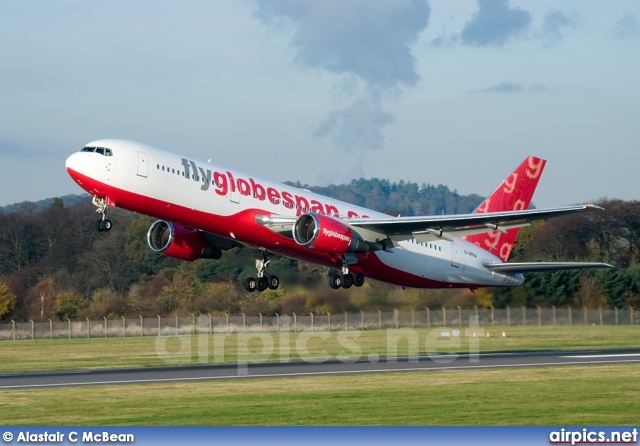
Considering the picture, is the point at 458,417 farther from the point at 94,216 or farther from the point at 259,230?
the point at 94,216

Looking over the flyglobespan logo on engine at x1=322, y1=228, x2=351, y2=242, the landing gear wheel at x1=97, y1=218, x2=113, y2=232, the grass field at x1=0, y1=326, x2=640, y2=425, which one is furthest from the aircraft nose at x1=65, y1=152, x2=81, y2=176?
the flyglobespan logo on engine at x1=322, y1=228, x2=351, y2=242

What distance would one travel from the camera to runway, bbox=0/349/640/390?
34.6 meters

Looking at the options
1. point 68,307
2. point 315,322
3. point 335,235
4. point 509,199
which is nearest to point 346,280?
point 335,235

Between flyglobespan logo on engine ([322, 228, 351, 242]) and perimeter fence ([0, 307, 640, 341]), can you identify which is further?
perimeter fence ([0, 307, 640, 341])

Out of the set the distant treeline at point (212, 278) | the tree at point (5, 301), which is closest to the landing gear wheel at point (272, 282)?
the distant treeline at point (212, 278)

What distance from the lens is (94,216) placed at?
346 ft

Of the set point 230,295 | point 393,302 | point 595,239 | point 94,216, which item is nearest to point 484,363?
point 393,302

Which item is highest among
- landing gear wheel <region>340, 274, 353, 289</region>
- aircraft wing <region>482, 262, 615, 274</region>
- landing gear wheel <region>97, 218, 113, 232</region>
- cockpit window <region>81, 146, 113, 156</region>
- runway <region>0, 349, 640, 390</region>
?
cockpit window <region>81, 146, 113, 156</region>

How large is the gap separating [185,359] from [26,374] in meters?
8.16

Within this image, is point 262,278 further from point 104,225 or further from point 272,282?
point 104,225

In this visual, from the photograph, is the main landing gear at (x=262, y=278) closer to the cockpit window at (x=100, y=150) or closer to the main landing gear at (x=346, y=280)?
the main landing gear at (x=346, y=280)

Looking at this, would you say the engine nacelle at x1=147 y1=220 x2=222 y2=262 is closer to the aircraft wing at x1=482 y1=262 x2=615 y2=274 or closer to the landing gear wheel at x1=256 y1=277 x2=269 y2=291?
the landing gear wheel at x1=256 y1=277 x2=269 y2=291

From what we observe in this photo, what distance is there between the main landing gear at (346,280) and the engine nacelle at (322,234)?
280 centimetres

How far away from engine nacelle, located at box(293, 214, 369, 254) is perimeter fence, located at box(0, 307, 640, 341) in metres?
9.09
